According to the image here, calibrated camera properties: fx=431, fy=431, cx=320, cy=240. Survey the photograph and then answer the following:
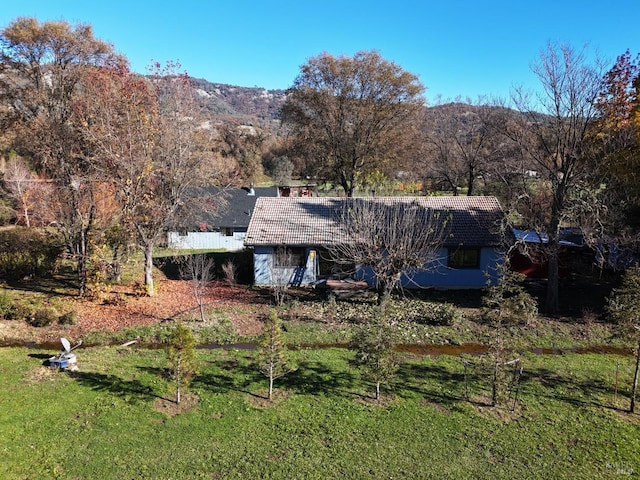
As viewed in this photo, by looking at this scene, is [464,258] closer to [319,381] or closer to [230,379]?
[319,381]

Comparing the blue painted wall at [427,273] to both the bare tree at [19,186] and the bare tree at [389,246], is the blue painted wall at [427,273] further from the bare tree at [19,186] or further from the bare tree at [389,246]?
the bare tree at [19,186]

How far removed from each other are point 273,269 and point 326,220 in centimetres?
403

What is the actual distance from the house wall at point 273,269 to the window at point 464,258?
7224 mm

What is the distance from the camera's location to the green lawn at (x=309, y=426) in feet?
29.7

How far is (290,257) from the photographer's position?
2322 centimetres

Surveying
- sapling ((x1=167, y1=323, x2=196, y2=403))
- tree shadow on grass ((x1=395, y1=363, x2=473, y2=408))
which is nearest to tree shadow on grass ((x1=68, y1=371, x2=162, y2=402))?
sapling ((x1=167, y1=323, x2=196, y2=403))

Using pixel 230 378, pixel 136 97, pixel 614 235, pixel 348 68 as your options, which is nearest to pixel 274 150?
pixel 348 68

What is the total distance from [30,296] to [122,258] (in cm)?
437

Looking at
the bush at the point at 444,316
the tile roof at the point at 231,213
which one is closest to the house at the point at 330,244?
the bush at the point at 444,316

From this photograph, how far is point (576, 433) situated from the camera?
10.4m

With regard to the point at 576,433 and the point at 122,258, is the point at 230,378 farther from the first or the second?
the point at 122,258

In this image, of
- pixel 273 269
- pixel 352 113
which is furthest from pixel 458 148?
pixel 273 269

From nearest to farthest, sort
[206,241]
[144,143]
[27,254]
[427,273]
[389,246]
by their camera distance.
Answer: [389,246] < [144,143] < [427,273] < [27,254] < [206,241]

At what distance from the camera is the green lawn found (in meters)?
9.06
